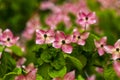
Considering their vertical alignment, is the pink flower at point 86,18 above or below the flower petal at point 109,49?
above

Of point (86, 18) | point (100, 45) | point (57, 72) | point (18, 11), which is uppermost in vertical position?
point (86, 18)

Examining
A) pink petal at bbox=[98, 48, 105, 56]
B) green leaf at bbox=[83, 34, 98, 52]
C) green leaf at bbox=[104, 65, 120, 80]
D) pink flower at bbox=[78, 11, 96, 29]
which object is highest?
pink flower at bbox=[78, 11, 96, 29]

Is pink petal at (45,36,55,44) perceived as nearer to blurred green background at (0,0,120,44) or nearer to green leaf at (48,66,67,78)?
green leaf at (48,66,67,78)

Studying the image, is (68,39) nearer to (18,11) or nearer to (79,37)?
(79,37)

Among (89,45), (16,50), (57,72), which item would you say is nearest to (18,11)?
(16,50)

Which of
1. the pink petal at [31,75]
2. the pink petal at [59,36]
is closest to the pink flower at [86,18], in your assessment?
the pink petal at [59,36]

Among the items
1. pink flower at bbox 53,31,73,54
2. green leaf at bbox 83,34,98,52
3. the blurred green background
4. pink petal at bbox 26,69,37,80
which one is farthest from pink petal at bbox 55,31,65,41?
the blurred green background

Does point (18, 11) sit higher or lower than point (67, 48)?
lower

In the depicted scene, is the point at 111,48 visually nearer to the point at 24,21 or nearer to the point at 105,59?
the point at 105,59

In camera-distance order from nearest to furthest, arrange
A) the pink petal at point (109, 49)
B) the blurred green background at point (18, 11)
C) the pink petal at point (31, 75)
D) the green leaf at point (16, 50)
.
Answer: the pink petal at point (31, 75) < the pink petal at point (109, 49) < the green leaf at point (16, 50) < the blurred green background at point (18, 11)

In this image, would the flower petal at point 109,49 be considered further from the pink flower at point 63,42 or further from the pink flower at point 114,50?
the pink flower at point 63,42
